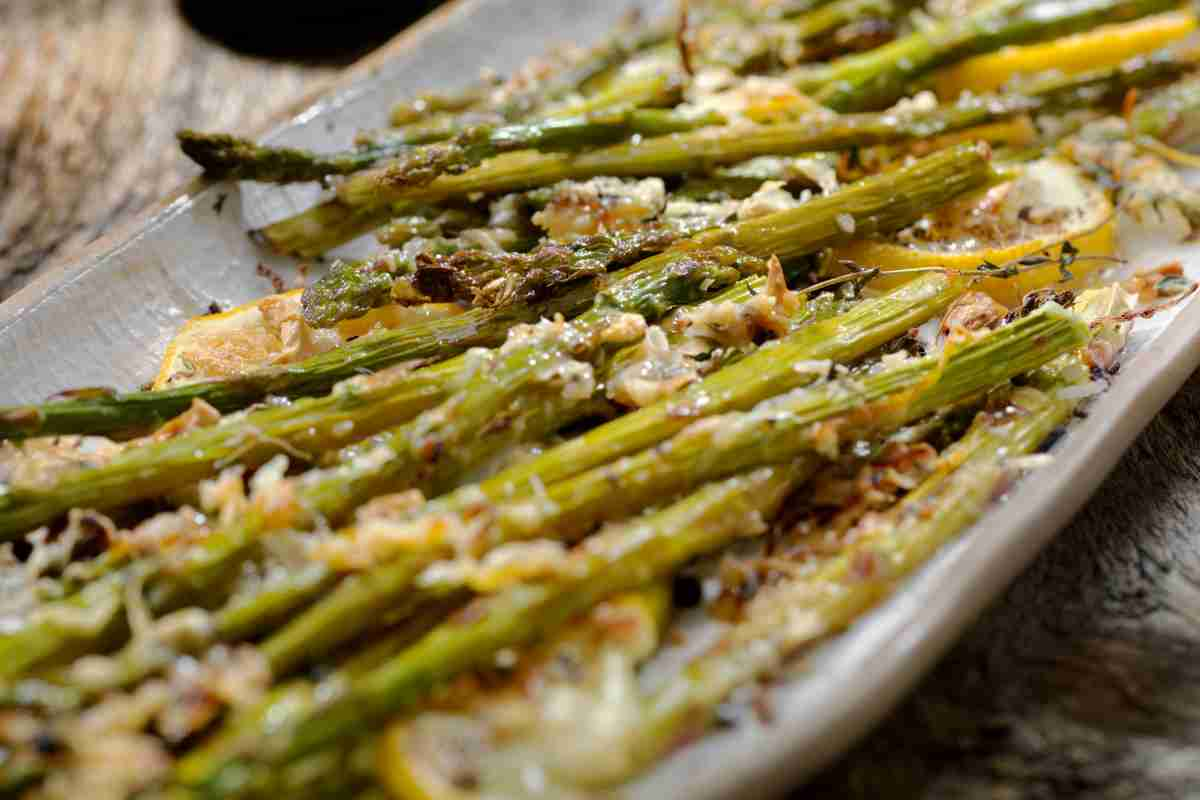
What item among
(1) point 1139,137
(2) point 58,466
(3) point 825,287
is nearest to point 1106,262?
(1) point 1139,137

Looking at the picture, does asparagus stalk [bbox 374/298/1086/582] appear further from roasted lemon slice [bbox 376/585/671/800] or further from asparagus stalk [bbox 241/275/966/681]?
roasted lemon slice [bbox 376/585/671/800]

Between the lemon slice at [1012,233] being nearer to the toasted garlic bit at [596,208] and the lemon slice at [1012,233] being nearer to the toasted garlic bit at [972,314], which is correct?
the toasted garlic bit at [972,314]

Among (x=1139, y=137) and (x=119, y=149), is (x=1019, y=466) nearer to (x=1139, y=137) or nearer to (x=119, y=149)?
(x=1139, y=137)

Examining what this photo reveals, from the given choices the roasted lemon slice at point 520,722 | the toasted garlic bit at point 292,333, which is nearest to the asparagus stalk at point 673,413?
the roasted lemon slice at point 520,722

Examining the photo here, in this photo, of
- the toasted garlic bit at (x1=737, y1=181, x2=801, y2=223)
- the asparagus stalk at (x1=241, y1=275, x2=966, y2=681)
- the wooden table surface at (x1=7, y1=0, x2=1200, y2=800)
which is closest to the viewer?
the asparagus stalk at (x1=241, y1=275, x2=966, y2=681)

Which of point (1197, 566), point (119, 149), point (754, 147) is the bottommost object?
point (1197, 566)

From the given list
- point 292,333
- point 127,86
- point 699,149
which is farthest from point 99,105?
point 699,149

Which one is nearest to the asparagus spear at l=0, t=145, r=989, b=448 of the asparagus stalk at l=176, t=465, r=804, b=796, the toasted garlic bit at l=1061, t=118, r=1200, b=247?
the toasted garlic bit at l=1061, t=118, r=1200, b=247
